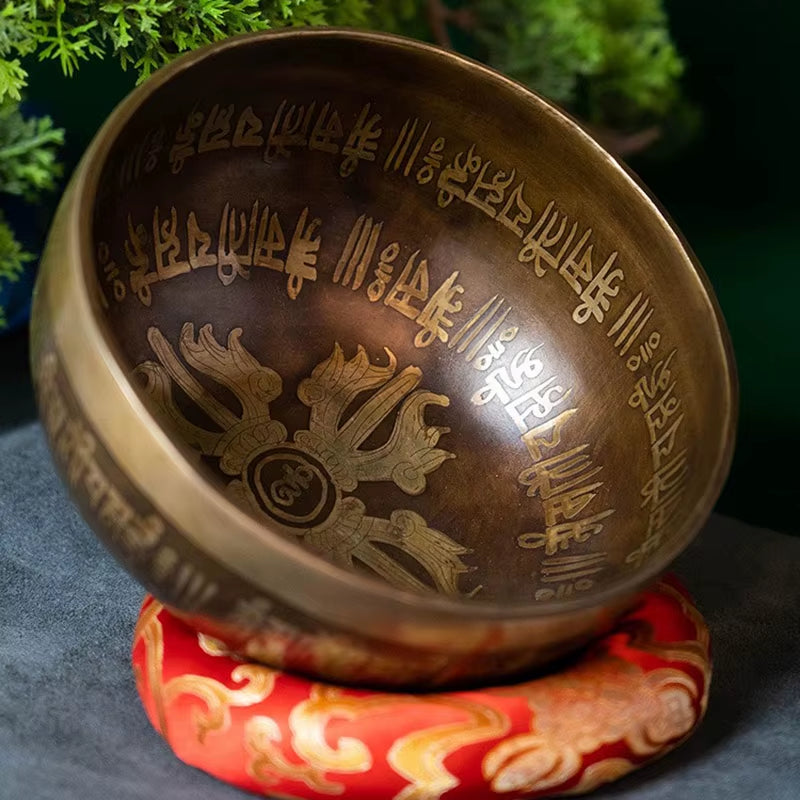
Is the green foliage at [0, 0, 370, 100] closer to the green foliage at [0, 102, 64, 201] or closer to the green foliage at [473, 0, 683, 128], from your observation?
the green foliage at [0, 102, 64, 201]

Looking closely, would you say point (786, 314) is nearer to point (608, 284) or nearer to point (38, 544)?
point (608, 284)

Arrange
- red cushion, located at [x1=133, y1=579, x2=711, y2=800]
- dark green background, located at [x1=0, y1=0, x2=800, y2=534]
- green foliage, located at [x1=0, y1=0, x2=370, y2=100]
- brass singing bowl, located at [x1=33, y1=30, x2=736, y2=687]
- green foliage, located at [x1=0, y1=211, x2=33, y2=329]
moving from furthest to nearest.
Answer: dark green background, located at [x1=0, y1=0, x2=800, y2=534], green foliage, located at [x1=0, y1=211, x2=33, y2=329], green foliage, located at [x1=0, y1=0, x2=370, y2=100], brass singing bowl, located at [x1=33, y1=30, x2=736, y2=687], red cushion, located at [x1=133, y1=579, x2=711, y2=800]

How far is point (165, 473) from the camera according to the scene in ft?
2.86

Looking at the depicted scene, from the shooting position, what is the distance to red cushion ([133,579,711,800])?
95 centimetres

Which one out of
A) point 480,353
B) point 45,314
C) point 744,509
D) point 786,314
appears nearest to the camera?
point 45,314

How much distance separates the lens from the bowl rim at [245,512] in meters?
0.85

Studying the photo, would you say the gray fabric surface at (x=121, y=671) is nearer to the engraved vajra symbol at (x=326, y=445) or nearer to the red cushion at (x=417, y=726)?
the red cushion at (x=417, y=726)

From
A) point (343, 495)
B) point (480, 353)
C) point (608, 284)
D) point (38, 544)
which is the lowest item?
point (38, 544)

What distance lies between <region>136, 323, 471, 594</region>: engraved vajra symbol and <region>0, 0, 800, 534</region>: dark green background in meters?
0.83

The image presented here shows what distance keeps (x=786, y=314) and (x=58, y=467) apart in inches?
55.1

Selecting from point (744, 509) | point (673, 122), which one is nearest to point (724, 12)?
point (673, 122)

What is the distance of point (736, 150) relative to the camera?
7.88 ft

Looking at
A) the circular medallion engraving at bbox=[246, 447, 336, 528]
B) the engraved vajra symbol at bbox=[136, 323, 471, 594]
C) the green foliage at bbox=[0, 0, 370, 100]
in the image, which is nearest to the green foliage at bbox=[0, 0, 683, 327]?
the green foliage at bbox=[0, 0, 370, 100]

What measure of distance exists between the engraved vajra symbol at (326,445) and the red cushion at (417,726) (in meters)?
0.18
